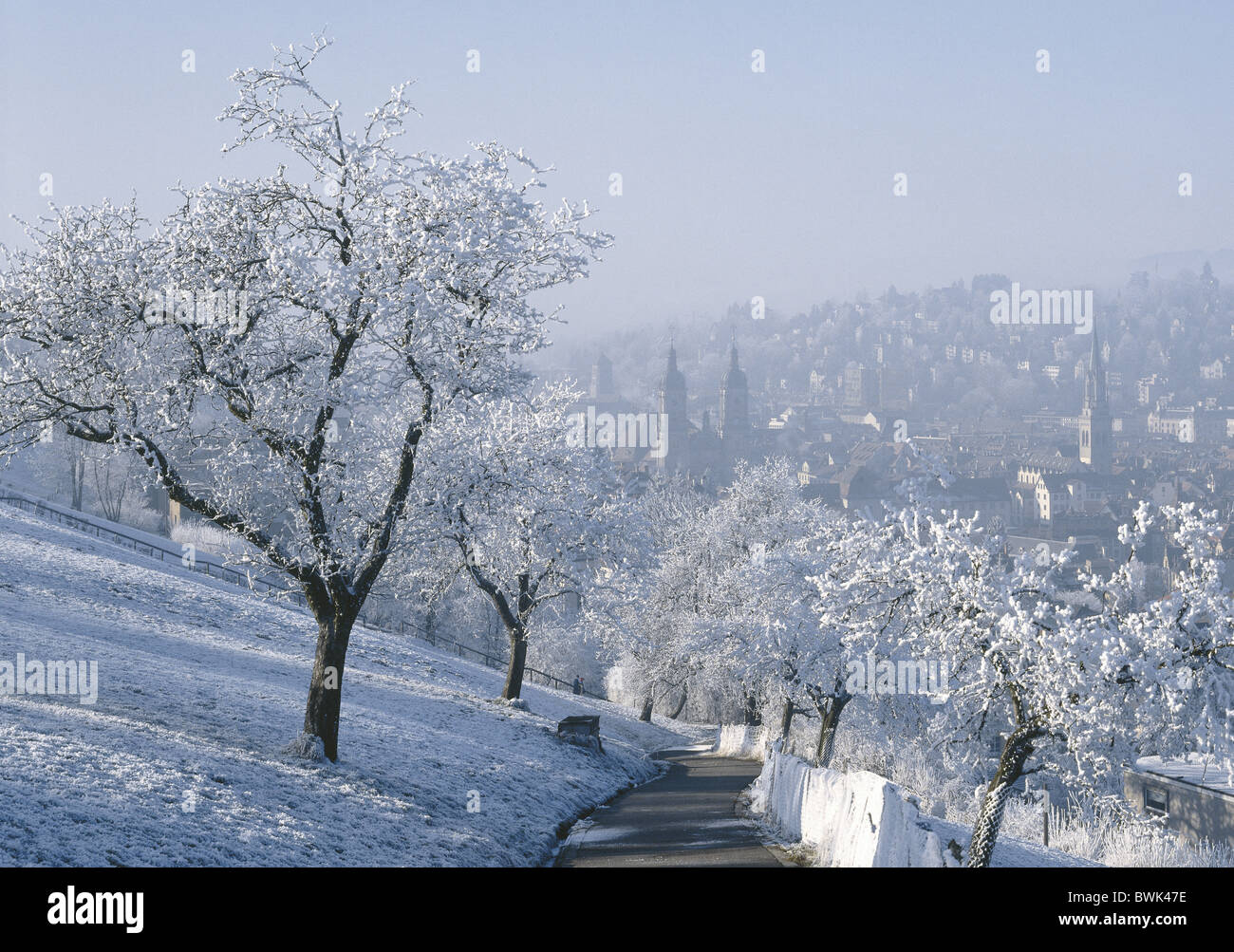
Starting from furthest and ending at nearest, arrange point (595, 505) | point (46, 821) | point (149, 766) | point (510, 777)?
point (595, 505), point (510, 777), point (149, 766), point (46, 821)

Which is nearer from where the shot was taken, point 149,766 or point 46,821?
point 46,821

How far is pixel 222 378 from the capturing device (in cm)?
1603

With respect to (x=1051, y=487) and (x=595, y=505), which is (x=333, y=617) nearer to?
(x=595, y=505)

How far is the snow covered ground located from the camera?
39.5 feet

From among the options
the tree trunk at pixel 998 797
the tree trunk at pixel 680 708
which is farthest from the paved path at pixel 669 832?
the tree trunk at pixel 680 708

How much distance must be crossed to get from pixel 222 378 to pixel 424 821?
301 inches

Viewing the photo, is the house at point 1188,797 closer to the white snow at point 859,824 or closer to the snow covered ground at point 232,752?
the white snow at point 859,824

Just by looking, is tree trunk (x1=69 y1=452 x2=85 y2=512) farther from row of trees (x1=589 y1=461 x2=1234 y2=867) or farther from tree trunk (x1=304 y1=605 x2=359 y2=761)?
row of trees (x1=589 y1=461 x2=1234 y2=867)

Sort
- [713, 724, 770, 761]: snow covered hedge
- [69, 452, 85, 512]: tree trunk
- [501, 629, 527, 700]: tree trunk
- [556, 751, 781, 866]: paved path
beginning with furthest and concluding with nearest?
[69, 452, 85, 512]: tree trunk
[713, 724, 770, 761]: snow covered hedge
[501, 629, 527, 700]: tree trunk
[556, 751, 781, 866]: paved path

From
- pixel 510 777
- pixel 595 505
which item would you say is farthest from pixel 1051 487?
pixel 510 777

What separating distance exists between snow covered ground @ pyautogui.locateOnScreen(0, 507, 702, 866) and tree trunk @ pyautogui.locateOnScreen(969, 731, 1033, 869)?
6603mm

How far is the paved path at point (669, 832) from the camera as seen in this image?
15656 mm

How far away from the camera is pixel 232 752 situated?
16.2 m

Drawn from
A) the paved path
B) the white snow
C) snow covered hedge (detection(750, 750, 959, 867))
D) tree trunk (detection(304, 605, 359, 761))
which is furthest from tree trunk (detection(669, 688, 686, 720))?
tree trunk (detection(304, 605, 359, 761))
